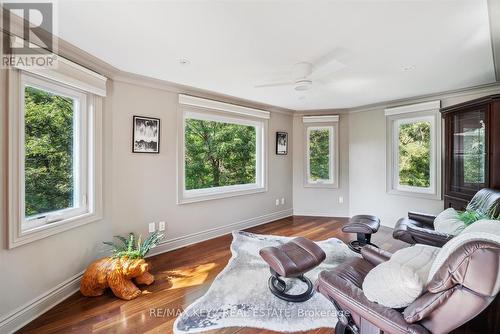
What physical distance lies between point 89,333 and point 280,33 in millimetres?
2689

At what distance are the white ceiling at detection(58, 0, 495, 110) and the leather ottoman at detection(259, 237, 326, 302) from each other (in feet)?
6.08

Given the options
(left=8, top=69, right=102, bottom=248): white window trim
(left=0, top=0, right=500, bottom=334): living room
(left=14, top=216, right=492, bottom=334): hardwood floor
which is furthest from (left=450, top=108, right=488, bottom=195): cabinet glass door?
(left=8, top=69, right=102, bottom=248): white window trim

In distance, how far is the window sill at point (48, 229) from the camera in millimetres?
1708

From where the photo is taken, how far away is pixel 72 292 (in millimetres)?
2180

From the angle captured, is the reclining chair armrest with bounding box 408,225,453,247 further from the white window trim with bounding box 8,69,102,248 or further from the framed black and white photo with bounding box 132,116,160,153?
the white window trim with bounding box 8,69,102,248

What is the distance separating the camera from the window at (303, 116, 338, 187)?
478cm

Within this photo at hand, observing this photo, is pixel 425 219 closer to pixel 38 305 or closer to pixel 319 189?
pixel 319 189

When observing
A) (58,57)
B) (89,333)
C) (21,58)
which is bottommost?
(89,333)

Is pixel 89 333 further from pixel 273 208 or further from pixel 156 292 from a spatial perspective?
pixel 273 208

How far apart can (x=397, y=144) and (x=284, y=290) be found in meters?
3.45

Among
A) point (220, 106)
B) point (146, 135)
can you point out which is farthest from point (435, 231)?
point (146, 135)

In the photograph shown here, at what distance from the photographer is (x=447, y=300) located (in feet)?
3.27

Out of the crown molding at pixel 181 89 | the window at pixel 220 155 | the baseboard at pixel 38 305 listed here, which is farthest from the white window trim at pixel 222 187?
the baseboard at pixel 38 305

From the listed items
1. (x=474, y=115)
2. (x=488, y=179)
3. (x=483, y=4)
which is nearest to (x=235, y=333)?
(x=483, y=4)
